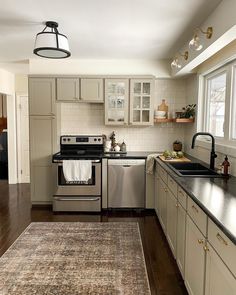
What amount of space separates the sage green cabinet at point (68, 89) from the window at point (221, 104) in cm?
195

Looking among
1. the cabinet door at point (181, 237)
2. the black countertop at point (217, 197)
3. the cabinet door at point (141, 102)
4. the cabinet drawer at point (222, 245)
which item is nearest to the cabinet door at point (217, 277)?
the cabinet drawer at point (222, 245)

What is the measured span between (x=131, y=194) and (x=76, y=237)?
1.22 meters

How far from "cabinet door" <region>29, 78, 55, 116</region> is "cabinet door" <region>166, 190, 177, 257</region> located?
2.43 meters

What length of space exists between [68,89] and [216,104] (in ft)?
7.33

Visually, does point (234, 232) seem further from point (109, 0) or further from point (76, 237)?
point (76, 237)

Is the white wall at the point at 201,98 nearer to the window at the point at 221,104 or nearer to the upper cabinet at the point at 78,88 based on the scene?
the window at the point at 221,104

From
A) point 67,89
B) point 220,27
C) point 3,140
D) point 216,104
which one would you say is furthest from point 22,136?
point 220,27

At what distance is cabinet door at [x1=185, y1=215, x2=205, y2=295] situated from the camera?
1716 mm

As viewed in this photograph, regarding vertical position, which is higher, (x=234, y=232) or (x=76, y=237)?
(x=234, y=232)

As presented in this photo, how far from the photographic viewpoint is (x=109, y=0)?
228 centimetres

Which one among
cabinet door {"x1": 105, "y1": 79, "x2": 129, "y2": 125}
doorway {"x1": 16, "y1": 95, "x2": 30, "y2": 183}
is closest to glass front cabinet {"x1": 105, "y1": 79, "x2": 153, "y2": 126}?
cabinet door {"x1": 105, "y1": 79, "x2": 129, "y2": 125}

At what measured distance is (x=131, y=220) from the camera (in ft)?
12.4

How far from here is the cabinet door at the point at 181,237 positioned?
2215mm

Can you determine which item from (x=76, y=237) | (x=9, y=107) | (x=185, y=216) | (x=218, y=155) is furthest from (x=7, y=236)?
(x=9, y=107)
